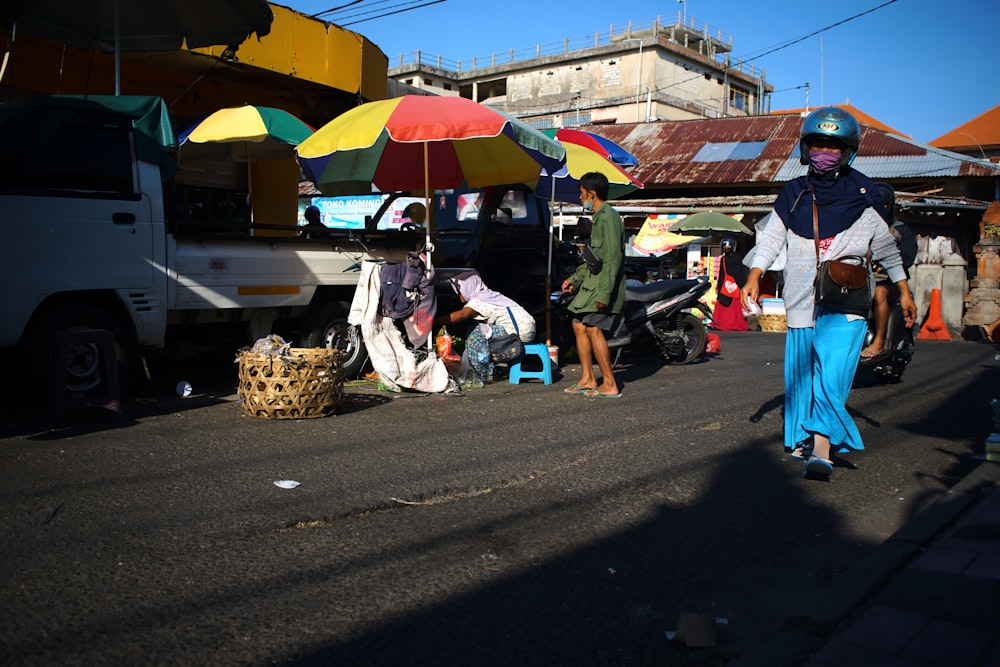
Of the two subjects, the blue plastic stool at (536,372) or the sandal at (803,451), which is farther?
the blue plastic stool at (536,372)

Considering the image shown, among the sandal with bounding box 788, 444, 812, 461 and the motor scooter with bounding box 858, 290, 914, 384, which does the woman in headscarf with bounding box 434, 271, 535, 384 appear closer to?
the motor scooter with bounding box 858, 290, 914, 384

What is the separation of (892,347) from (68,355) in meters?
7.85

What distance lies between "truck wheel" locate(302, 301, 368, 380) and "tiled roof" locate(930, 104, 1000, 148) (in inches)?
1843

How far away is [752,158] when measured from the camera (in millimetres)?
25609

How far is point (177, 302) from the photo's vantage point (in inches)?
278

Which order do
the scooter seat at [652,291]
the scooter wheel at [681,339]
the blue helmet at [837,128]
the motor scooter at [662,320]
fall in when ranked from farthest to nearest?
the scooter wheel at [681,339]
the scooter seat at [652,291]
the motor scooter at [662,320]
the blue helmet at [837,128]

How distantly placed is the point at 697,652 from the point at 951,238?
20987 millimetres

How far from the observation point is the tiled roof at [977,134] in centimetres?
4694

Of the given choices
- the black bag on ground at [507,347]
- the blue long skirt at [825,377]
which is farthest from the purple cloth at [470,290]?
the blue long skirt at [825,377]

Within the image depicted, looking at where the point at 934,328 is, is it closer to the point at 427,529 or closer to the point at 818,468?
the point at 818,468

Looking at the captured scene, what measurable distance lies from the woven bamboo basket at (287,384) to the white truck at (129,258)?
1004 mm

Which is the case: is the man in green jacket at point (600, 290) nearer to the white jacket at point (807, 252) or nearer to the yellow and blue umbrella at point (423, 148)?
the yellow and blue umbrella at point (423, 148)

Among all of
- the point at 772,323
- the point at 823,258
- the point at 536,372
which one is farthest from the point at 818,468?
the point at 772,323

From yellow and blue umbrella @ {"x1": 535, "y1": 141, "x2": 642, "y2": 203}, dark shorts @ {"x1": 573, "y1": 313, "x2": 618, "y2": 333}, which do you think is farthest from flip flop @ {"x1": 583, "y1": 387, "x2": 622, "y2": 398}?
yellow and blue umbrella @ {"x1": 535, "y1": 141, "x2": 642, "y2": 203}
